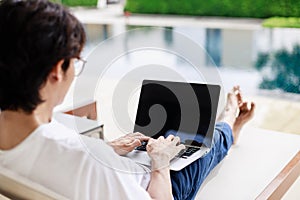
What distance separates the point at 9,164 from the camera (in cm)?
105

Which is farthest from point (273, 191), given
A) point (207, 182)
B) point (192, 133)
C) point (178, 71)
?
point (178, 71)

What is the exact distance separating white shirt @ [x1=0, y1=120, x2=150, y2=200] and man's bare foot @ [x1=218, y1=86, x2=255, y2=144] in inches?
40.0

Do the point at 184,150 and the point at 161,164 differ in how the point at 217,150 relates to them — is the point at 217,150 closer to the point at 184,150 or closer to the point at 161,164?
the point at 184,150

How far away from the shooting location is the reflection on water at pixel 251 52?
4836 mm

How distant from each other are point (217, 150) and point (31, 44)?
1021 millimetres

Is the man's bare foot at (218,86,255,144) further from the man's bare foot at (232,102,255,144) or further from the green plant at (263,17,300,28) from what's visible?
the green plant at (263,17,300,28)

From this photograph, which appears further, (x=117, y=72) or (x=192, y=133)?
(x=117, y=72)

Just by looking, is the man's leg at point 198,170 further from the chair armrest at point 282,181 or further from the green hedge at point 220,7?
the green hedge at point 220,7

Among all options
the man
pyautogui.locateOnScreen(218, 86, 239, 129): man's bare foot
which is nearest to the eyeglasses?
the man

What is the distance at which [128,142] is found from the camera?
4.99 ft

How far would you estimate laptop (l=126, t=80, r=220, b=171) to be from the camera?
1.64m

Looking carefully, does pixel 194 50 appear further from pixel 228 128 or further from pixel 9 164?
Result: pixel 9 164

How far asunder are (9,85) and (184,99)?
92 cm

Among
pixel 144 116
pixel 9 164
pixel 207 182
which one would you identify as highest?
pixel 9 164
